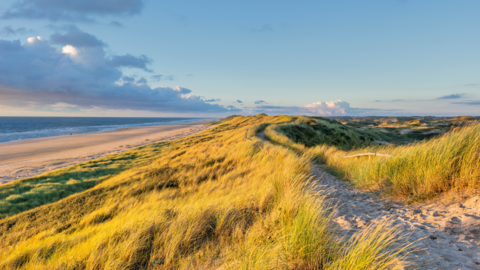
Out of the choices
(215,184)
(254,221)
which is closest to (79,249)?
(254,221)

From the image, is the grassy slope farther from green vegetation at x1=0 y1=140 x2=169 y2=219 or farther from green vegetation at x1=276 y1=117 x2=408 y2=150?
green vegetation at x1=276 y1=117 x2=408 y2=150

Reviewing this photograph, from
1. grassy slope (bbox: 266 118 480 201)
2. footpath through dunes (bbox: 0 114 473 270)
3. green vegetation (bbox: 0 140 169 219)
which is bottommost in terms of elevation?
green vegetation (bbox: 0 140 169 219)

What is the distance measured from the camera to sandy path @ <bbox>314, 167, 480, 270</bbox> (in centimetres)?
250

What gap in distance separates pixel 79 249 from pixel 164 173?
840 cm

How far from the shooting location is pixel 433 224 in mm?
3371

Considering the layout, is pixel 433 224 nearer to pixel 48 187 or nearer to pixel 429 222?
pixel 429 222

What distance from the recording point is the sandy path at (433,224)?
250cm

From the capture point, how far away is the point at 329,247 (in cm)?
286

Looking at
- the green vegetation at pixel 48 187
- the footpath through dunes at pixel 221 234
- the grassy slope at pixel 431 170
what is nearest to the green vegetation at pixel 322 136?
the footpath through dunes at pixel 221 234

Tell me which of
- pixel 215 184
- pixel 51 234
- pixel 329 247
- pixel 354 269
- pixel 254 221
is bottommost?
pixel 51 234

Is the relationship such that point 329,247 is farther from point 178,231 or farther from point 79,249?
point 79,249

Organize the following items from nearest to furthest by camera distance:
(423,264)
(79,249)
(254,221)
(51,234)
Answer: (423,264), (79,249), (254,221), (51,234)

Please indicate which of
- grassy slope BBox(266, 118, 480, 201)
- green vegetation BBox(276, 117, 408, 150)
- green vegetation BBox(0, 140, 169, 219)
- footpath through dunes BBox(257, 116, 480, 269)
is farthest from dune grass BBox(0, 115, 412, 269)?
green vegetation BBox(276, 117, 408, 150)

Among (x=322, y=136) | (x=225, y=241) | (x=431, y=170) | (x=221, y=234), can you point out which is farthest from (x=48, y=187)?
(x=322, y=136)
